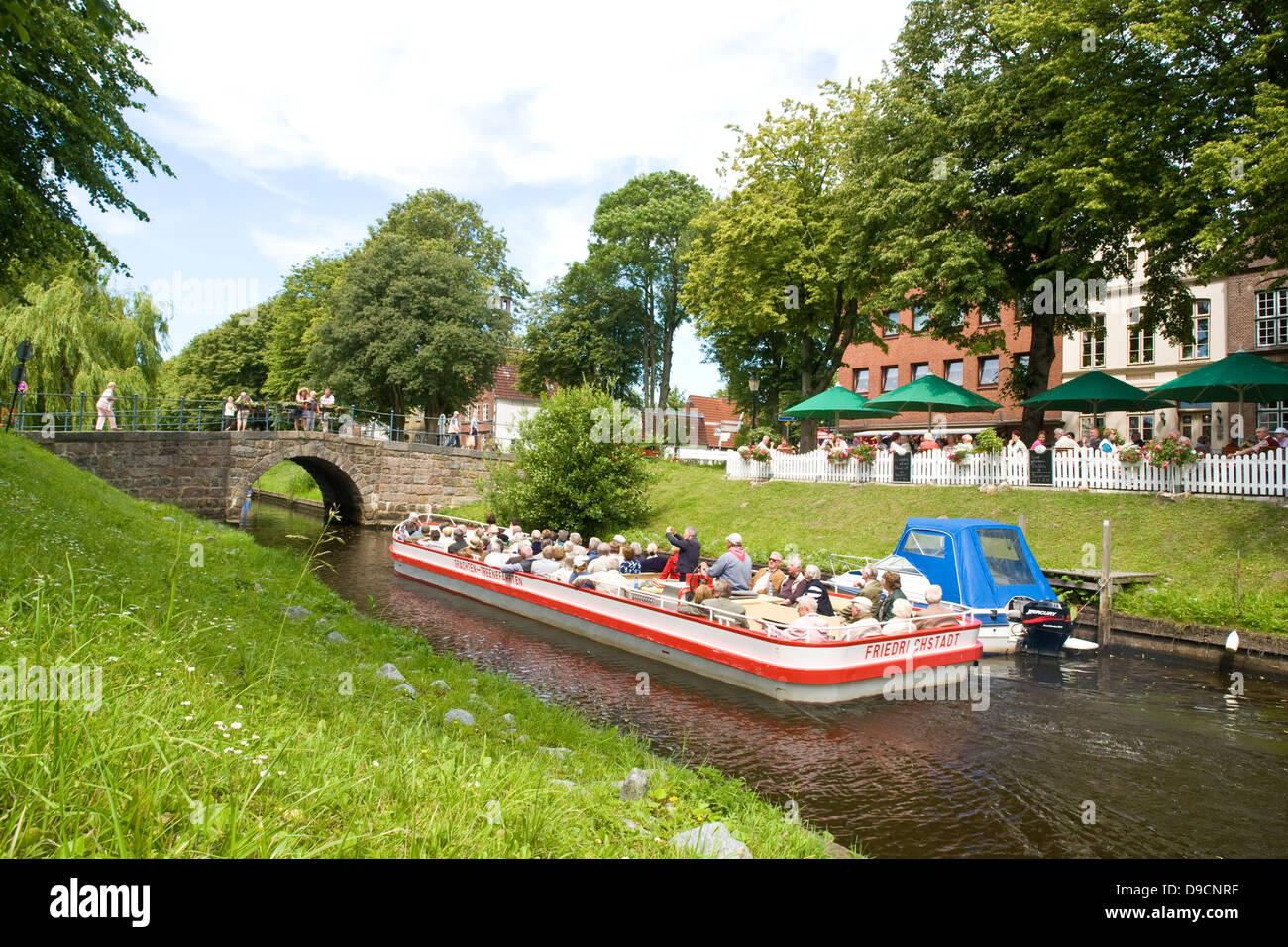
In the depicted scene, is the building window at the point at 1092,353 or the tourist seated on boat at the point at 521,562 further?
the building window at the point at 1092,353

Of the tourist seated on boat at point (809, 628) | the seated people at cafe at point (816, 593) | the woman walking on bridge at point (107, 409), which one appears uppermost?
the woman walking on bridge at point (107, 409)

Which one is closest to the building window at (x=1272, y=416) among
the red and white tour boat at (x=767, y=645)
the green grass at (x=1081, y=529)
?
the green grass at (x=1081, y=529)

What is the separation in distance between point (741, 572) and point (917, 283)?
1326cm

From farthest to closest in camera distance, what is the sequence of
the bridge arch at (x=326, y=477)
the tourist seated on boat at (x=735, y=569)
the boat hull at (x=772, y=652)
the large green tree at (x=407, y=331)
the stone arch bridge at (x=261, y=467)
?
the large green tree at (x=407, y=331)
the bridge arch at (x=326, y=477)
the stone arch bridge at (x=261, y=467)
the tourist seated on boat at (x=735, y=569)
the boat hull at (x=772, y=652)

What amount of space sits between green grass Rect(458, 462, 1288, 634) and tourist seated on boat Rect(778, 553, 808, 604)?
5.92m

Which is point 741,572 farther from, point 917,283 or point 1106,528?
point 917,283

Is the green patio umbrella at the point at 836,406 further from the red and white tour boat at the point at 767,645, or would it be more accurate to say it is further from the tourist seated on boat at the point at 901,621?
the tourist seated on boat at the point at 901,621

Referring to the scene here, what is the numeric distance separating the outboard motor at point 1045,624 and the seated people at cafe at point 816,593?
3.36 m

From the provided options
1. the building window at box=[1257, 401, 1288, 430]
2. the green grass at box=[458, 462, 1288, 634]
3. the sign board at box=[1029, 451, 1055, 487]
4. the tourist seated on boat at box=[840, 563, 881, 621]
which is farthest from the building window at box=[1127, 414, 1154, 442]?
the tourist seated on boat at box=[840, 563, 881, 621]

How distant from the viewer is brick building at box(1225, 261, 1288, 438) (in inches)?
1097

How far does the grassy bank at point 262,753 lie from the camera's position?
2.96 meters

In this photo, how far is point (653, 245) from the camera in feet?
153

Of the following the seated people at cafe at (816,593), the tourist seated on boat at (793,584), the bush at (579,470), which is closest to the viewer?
the seated people at cafe at (816,593)
